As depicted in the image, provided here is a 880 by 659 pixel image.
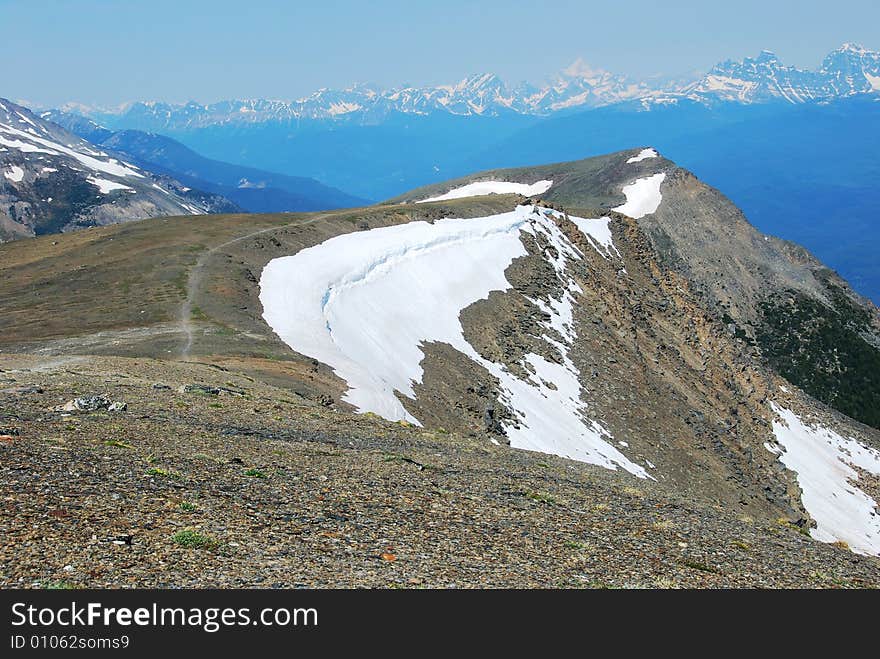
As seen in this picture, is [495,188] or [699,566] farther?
[495,188]

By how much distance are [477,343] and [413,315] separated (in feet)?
18.6

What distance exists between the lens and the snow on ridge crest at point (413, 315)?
145ft

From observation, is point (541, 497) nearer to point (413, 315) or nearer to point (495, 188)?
point (413, 315)

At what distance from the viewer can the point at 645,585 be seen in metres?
14.3

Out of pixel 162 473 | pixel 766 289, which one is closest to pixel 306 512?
pixel 162 473

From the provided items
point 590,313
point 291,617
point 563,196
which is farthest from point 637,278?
point 291,617

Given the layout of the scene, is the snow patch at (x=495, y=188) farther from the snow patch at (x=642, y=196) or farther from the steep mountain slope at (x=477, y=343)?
the steep mountain slope at (x=477, y=343)

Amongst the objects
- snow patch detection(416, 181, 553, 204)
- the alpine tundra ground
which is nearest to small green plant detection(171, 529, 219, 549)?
the alpine tundra ground

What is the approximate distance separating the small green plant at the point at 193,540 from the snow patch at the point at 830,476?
2351 inches

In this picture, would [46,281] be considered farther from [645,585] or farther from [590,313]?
[645,585]

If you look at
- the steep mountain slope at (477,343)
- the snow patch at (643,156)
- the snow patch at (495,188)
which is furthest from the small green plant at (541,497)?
the snow patch at (643,156)

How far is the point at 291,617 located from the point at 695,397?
6570 cm

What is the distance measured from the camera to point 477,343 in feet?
188

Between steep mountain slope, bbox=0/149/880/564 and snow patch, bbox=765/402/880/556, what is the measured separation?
11.8 inches
